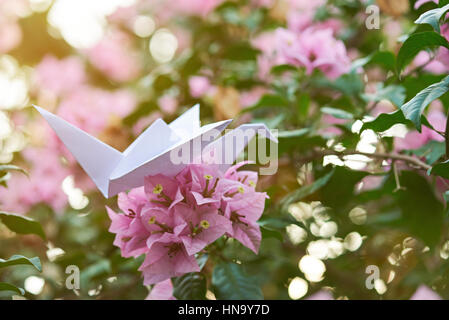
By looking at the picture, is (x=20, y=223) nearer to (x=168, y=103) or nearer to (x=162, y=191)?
(x=162, y=191)

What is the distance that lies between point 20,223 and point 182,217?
1.07 feet

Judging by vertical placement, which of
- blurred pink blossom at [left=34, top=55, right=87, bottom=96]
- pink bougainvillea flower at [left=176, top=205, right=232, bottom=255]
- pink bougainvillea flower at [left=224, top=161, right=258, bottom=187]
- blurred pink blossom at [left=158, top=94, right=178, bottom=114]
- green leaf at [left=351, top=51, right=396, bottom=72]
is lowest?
pink bougainvillea flower at [left=176, top=205, right=232, bottom=255]

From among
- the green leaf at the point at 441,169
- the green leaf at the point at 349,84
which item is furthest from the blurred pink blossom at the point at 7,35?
the green leaf at the point at 441,169

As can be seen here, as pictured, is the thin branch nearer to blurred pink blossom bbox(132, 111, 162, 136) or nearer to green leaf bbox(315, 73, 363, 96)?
green leaf bbox(315, 73, 363, 96)

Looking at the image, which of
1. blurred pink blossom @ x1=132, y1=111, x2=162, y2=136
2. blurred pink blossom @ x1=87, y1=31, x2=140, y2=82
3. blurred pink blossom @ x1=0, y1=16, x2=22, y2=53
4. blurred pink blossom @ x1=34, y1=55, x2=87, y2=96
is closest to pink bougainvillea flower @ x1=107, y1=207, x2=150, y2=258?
blurred pink blossom @ x1=132, y1=111, x2=162, y2=136

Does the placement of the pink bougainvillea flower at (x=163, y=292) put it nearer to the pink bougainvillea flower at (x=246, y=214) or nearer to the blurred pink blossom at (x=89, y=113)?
the pink bougainvillea flower at (x=246, y=214)

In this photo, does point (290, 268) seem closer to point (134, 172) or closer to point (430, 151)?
point (430, 151)

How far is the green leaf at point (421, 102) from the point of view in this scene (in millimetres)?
569

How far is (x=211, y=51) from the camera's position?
4.89 feet

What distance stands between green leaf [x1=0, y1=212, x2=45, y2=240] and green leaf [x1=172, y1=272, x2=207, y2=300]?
0.25m

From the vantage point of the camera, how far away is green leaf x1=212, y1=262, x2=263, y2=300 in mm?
711

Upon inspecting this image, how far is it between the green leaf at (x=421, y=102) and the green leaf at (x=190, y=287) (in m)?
0.39

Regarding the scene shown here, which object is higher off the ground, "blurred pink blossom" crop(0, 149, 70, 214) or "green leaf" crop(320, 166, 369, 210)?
"blurred pink blossom" crop(0, 149, 70, 214)

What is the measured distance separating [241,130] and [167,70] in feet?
2.45
